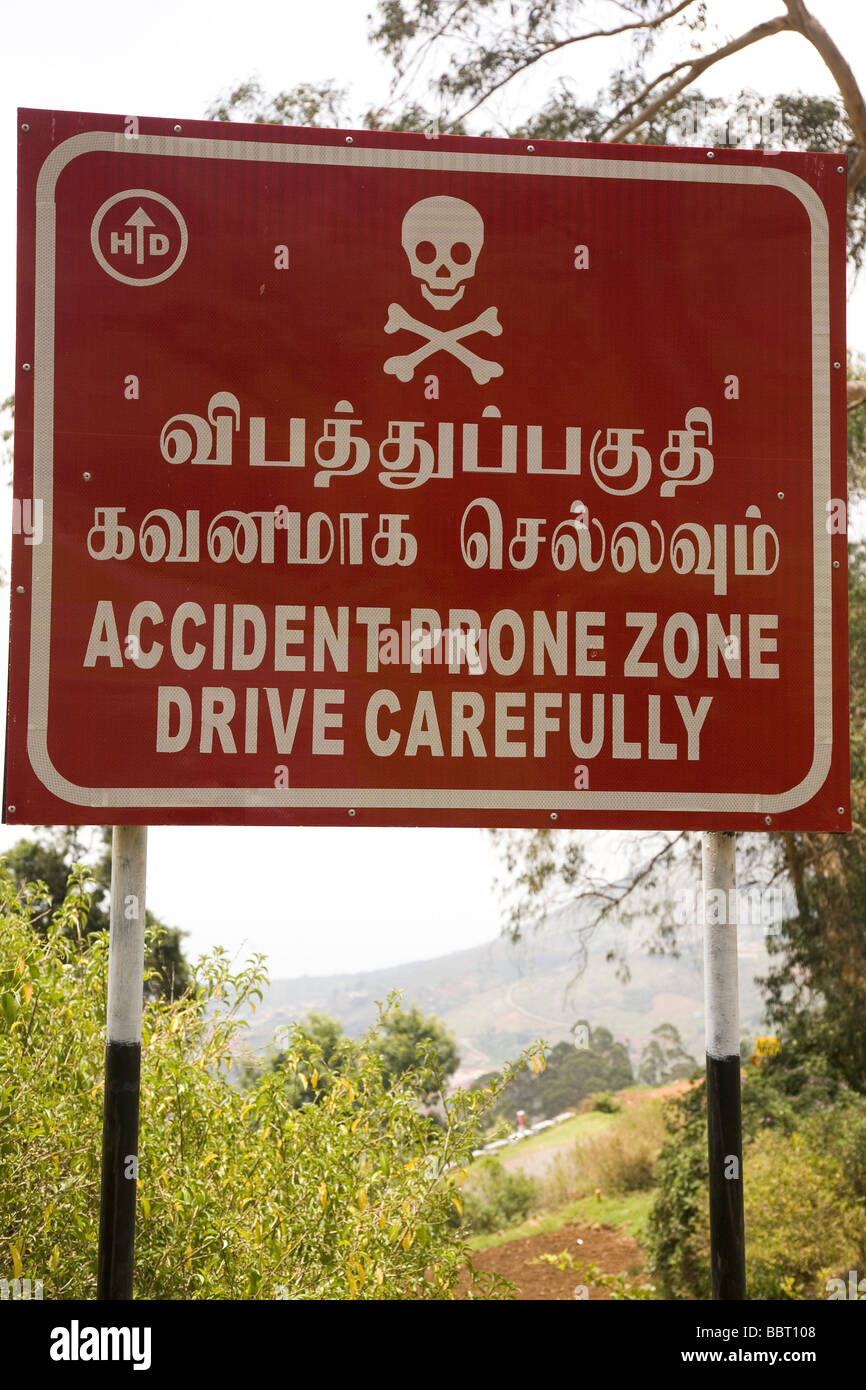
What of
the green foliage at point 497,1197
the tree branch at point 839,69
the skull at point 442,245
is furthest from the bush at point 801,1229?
the tree branch at point 839,69

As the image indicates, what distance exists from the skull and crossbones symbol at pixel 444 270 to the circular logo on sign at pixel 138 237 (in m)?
0.54

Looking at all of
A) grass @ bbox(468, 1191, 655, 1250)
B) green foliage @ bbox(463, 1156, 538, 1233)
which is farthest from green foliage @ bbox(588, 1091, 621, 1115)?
grass @ bbox(468, 1191, 655, 1250)

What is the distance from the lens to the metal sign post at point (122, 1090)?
2.51 meters

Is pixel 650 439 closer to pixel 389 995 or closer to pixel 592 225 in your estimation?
pixel 592 225

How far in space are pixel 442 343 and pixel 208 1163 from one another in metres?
2.40

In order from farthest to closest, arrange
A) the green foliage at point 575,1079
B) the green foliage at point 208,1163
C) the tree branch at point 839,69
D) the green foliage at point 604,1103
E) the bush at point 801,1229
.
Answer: the green foliage at point 575,1079, the green foliage at point 604,1103, the bush at point 801,1229, the tree branch at point 839,69, the green foliage at point 208,1163

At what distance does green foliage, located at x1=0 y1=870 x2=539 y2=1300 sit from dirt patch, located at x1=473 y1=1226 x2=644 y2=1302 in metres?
6.16

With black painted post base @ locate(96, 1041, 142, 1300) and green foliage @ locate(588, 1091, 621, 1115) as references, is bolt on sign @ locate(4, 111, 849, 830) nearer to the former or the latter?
black painted post base @ locate(96, 1041, 142, 1300)

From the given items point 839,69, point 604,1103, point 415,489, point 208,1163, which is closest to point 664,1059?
point 604,1103

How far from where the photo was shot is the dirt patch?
9367 mm

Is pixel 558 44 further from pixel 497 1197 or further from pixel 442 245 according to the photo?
pixel 497 1197

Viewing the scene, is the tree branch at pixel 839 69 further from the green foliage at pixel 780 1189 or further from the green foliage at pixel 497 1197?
the green foliage at pixel 497 1197

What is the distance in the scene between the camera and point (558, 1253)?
34.9 feet

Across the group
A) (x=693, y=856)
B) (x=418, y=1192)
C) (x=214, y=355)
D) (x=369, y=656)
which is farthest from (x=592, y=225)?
(x=693, y=856)
